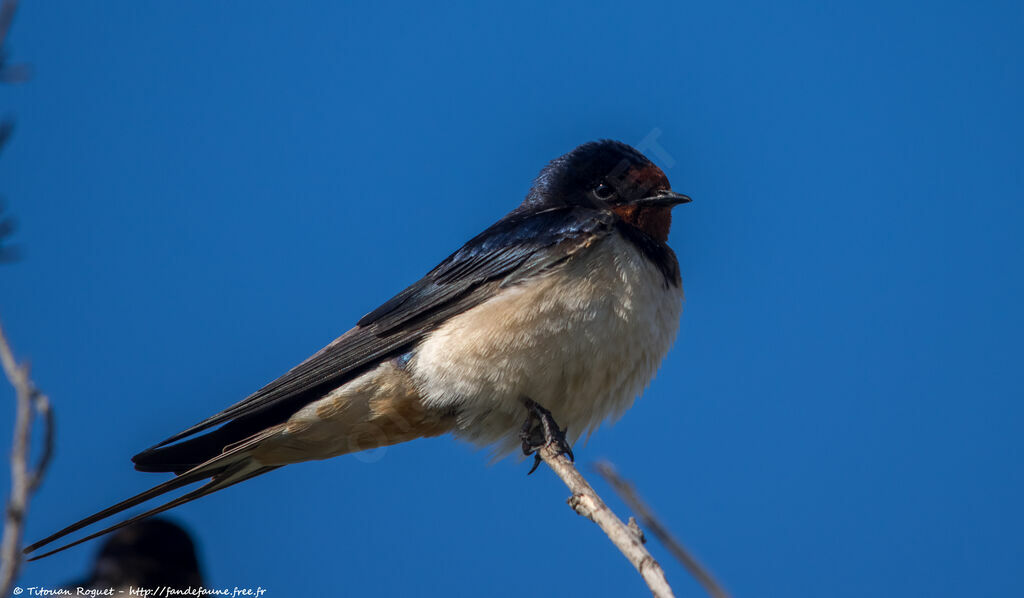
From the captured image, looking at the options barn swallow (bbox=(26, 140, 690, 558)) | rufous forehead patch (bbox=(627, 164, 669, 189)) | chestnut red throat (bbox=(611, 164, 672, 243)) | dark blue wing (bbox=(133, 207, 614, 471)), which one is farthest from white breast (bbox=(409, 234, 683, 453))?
rufous forehead patch (bbox=(627, 164, 669, 189))

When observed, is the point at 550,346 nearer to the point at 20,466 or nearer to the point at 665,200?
the point at 665,200

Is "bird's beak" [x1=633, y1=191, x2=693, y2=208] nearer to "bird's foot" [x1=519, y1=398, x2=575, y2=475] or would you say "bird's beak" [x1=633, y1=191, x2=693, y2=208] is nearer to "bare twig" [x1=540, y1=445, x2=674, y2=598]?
"bird's foot" [x1=519, y1=398, x2=575, y2=475]

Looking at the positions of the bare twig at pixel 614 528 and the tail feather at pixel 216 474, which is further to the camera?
the tail feather at pixel 216 474

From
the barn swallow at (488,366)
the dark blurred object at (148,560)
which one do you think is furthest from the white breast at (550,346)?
the dark blurred object at (148,560)

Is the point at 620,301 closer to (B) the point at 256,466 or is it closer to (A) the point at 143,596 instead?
(B) the point at 256,466

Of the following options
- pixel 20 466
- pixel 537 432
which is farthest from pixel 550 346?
pixel 20 466

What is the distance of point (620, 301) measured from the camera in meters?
4.06

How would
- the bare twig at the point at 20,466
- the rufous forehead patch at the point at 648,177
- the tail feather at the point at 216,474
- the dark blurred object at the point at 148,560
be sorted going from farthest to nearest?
the rufous forehead patch at the point at 648,177 < the tail feather at the point at 216,474 < the dark blurred object at the point at 148,560 < the bare twig at the point at 20,466

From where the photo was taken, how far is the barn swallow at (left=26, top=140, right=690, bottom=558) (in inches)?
157

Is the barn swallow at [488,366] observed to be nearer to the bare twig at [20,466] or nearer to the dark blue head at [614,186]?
the dark blue head at [614,186]

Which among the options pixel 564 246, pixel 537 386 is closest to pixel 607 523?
pixel 537 386

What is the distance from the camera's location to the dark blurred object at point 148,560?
267cm

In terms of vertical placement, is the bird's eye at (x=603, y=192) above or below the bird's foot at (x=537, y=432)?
above

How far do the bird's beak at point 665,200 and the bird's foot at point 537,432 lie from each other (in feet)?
3.75
